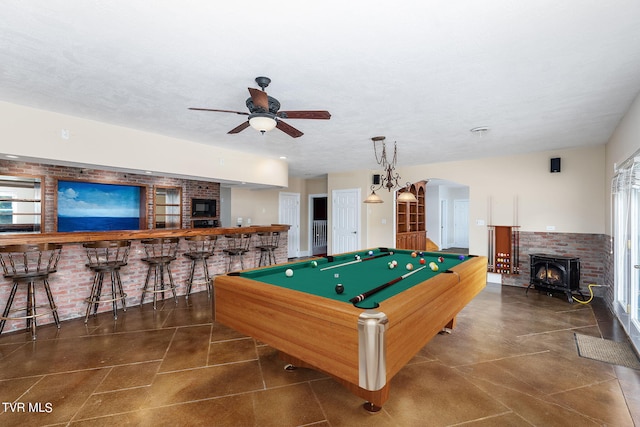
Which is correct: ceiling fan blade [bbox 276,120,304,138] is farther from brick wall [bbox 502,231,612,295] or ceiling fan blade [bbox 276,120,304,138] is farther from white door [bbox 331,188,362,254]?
brick wall [bbox 502,231,612,295]

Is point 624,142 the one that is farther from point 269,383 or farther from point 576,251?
point 269,383

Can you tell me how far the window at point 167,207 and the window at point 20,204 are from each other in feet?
6.01

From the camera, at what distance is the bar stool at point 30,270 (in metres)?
3.22

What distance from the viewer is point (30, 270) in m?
3.57

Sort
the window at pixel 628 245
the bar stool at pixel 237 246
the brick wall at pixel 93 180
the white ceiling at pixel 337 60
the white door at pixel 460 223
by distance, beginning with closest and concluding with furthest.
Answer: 1. the white ceiling at pixel 337 60
2. the window at pixel 628 245
3. the brick wall at pixel 93 180
4. the bar stool at pixel 237 246
5. the white door at pixel 460 223

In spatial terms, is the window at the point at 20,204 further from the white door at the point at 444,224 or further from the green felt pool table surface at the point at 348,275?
the white door at the point at 444,224

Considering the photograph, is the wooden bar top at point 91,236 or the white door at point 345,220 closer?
the wooden bar top at point 91,236

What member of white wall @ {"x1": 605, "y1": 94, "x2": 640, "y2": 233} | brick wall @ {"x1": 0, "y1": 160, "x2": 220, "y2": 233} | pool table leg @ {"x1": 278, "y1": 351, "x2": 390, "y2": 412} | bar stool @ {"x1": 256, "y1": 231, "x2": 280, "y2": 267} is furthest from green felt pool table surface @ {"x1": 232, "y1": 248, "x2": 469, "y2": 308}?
brick wall @ {"x1": 0, "y1": 160, "x2": 220, "y2": 233}

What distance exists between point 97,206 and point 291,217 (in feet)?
16.1

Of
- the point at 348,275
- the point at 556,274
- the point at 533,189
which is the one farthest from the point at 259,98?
the point at 533,189

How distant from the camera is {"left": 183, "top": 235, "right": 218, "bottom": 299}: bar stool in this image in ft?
15.7

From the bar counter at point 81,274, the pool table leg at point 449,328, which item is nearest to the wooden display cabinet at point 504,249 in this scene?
the pool table leg at point 449,328

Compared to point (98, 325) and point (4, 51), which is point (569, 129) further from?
point (98, 325)

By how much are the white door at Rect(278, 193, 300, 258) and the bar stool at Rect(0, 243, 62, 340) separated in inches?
224
